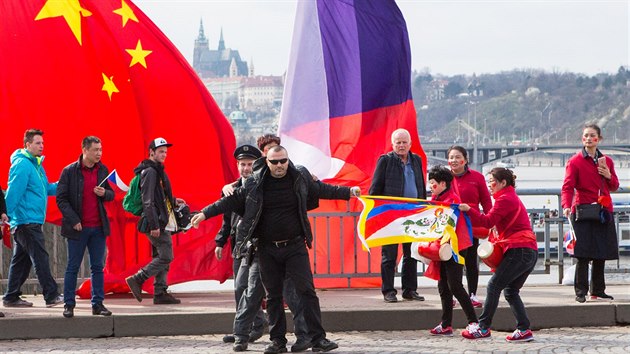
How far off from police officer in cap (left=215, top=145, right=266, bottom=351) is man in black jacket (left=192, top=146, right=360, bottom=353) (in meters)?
0.14

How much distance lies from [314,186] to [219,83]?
161 meters

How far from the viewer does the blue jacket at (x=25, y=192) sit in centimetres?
1104

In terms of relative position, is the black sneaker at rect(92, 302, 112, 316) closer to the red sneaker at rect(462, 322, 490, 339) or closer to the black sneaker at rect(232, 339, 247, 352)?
the black sneaker at rect(232, 339, 247, 352)

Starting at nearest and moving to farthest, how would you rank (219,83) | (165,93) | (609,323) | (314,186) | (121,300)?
1. (314,186)
2. (609,323)
3. (121,300)
4. (165,93)
5. (219,83)

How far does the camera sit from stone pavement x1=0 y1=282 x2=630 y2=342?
1041cm

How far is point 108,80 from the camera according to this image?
1256 cm

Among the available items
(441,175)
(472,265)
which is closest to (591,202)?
(472,265)

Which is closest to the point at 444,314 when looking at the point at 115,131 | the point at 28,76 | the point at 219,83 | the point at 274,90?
the point at 115,131

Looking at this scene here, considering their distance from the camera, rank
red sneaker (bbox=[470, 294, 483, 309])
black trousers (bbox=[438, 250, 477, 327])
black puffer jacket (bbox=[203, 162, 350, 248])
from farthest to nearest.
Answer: red sneaker (bbox=[470, 294, 483, 309]), black trousers (bbox=[438, 250, 477, 327]), black puffer jacket (bbox=[203, 162, 350, 248])

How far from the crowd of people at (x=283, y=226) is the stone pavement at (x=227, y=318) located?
Answer: 0.19 metres

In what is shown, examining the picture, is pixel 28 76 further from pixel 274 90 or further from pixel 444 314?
pixel 274 90

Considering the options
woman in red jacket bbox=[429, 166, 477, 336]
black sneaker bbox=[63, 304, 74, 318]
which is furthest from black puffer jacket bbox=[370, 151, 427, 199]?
black sneaker bbox=[63, 304, 74, 318]

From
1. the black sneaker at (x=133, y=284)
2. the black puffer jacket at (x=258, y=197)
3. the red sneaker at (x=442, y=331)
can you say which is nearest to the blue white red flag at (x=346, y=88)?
the black sneaker at (x=133, y=284)

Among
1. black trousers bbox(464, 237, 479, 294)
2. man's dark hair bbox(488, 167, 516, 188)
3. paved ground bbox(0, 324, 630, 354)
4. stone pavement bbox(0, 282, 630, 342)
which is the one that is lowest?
paved ground bbox(0, 324, 630, 354)
